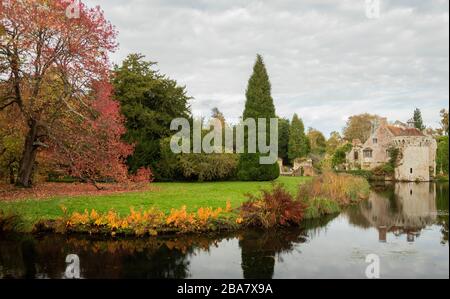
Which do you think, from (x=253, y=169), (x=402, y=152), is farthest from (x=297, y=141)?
(x=253, y=169)

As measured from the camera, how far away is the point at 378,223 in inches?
560

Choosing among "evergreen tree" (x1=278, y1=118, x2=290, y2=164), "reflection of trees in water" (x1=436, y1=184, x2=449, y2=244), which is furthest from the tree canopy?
"evergreen tree" (x1=278, y1=118, x2=290, y2=164)

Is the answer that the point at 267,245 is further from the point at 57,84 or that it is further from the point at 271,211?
the point at 57,84

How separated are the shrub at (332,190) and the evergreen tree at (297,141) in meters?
30.2

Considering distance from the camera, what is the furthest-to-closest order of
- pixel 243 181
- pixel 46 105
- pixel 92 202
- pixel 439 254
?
pixel 243 181
pixel 46 105
pixel 92 202
pixel 439 254

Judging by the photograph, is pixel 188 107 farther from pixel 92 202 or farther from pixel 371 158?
pixel 371 158

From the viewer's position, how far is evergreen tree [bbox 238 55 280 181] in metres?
26.4

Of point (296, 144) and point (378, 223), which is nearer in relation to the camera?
point (378, 223)

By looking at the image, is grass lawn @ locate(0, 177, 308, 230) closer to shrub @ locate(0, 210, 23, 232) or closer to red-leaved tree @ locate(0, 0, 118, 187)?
shrub @ locate(0, 210, 23, 232)

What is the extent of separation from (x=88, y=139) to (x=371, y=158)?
3506 centimetres

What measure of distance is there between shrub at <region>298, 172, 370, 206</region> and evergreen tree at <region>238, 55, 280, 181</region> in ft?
20.0

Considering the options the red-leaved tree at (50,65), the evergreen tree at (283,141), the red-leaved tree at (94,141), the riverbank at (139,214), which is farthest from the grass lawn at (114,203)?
the evergreen tree at (283,141)

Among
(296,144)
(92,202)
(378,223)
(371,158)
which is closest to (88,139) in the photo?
(92,202)

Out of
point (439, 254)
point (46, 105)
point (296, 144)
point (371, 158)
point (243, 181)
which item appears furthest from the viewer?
point (296, 144)
